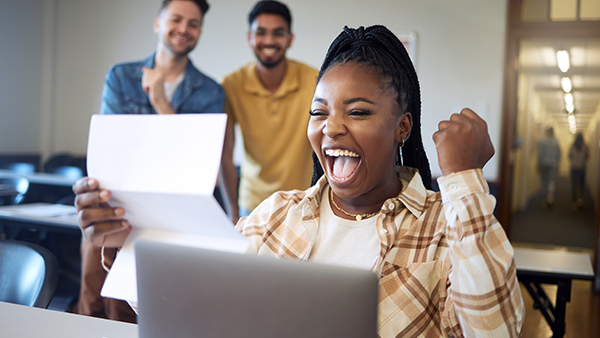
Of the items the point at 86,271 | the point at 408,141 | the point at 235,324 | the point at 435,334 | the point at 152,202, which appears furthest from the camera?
the point at 86,271

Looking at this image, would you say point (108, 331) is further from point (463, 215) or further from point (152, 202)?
point (463, 215)

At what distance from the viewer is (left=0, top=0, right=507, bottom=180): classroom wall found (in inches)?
184

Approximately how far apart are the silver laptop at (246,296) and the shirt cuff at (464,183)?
343mm

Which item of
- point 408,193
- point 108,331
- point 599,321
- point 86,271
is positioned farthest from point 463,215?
point 599,321

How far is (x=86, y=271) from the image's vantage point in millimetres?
2098

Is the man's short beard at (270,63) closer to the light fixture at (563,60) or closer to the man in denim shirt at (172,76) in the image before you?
the man in denim shirt at (172,76)

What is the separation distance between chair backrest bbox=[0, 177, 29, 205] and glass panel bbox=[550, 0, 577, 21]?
15.4 ft

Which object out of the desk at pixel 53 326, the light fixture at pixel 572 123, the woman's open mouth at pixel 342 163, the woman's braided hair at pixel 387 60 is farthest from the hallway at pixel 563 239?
the desk at pixel 53 326

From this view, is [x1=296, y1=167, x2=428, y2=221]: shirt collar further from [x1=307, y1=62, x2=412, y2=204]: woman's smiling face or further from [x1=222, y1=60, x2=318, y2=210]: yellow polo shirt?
[x1=222, y1=60, x2=318, y2=210]: yellow polo shirt

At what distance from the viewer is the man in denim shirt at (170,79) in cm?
260

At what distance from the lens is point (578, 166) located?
545cm

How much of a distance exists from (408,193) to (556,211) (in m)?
5.64

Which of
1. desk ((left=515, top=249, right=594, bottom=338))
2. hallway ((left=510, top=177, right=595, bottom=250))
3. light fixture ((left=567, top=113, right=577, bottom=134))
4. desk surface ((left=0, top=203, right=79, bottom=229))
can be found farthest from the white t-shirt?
light fixture ((left=567, top=113, right=577, bottom=134))

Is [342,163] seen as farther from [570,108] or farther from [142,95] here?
[570,108]
